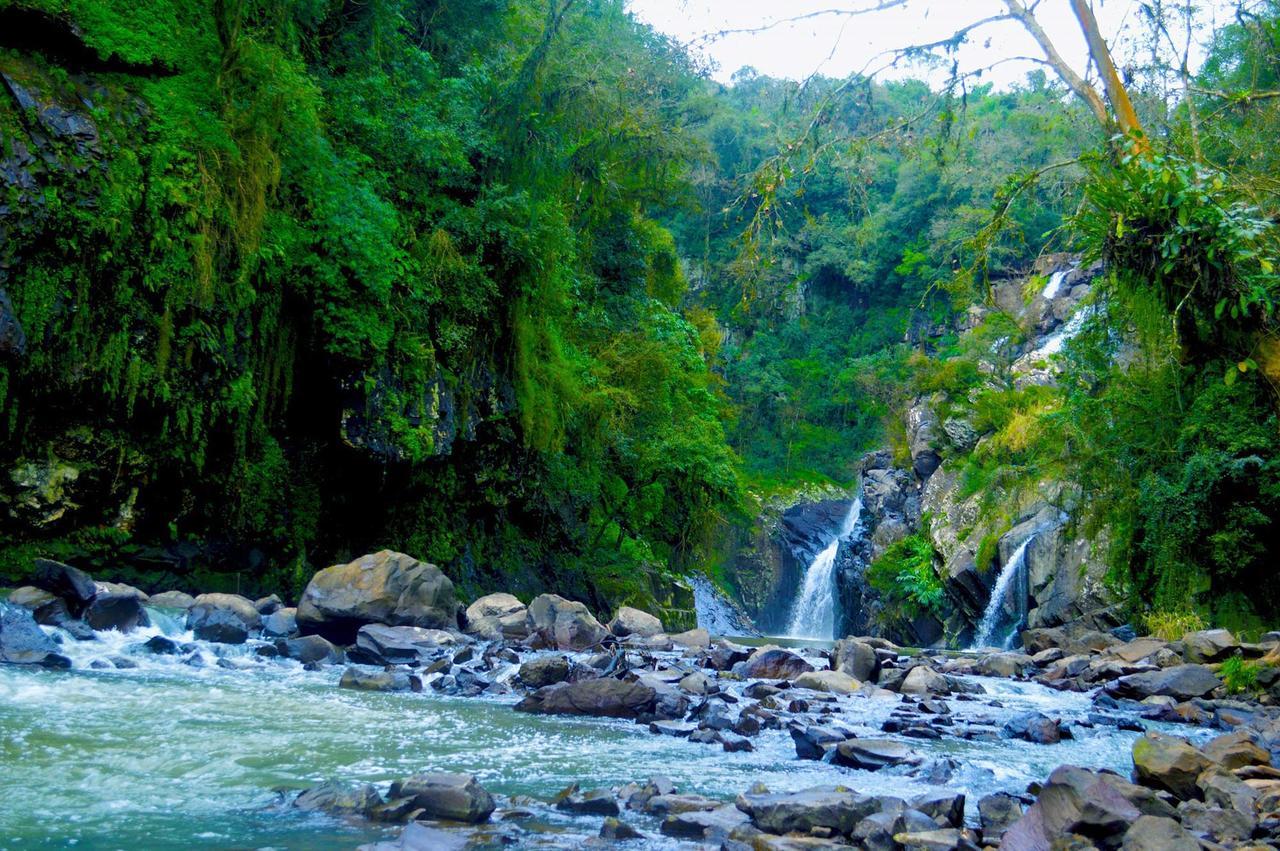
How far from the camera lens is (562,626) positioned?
36.2 feet

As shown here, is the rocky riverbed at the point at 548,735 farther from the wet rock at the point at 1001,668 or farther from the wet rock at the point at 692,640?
the wet rock at the point at 692,640

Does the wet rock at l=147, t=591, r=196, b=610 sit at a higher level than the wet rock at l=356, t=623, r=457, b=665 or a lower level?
higher

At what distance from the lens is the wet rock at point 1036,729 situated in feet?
22.3

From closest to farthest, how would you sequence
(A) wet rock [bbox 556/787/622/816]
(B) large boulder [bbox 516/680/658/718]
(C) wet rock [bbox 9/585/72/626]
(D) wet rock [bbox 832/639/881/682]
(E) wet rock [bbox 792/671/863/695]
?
(A) wet rock [bbox 556/787/622/816] → (B) large boulder [bbox 516/680/658/718] → (C) wet rock [bbox 9/585/72/626] → (E) wet rock [bbox 792/671/863/695] → (D) wet rock [bbox 832/639/881/682]

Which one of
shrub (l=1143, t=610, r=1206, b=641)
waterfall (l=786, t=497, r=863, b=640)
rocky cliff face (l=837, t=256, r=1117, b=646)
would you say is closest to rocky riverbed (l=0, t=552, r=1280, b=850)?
shrub (l=1143, t=610, r=1206, b=641)

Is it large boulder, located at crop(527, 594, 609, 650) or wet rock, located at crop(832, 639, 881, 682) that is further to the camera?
large boulder, located at crop(527, 594, 609, 650)

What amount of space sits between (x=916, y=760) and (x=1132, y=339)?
12.1 metres

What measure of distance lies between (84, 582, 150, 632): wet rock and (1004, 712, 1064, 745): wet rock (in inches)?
294

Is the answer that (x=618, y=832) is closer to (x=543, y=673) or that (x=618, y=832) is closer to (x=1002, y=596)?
(x=543, y=673)

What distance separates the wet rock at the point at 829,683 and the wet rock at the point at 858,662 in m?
0.53

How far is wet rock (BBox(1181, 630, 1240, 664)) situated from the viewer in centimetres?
968

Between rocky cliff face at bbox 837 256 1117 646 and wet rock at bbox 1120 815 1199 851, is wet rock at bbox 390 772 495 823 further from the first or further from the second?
rocky cliff face at bbox 837 256 1117 646

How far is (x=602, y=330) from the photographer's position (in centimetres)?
1941

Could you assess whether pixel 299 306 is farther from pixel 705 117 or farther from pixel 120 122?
pixel 705 117
